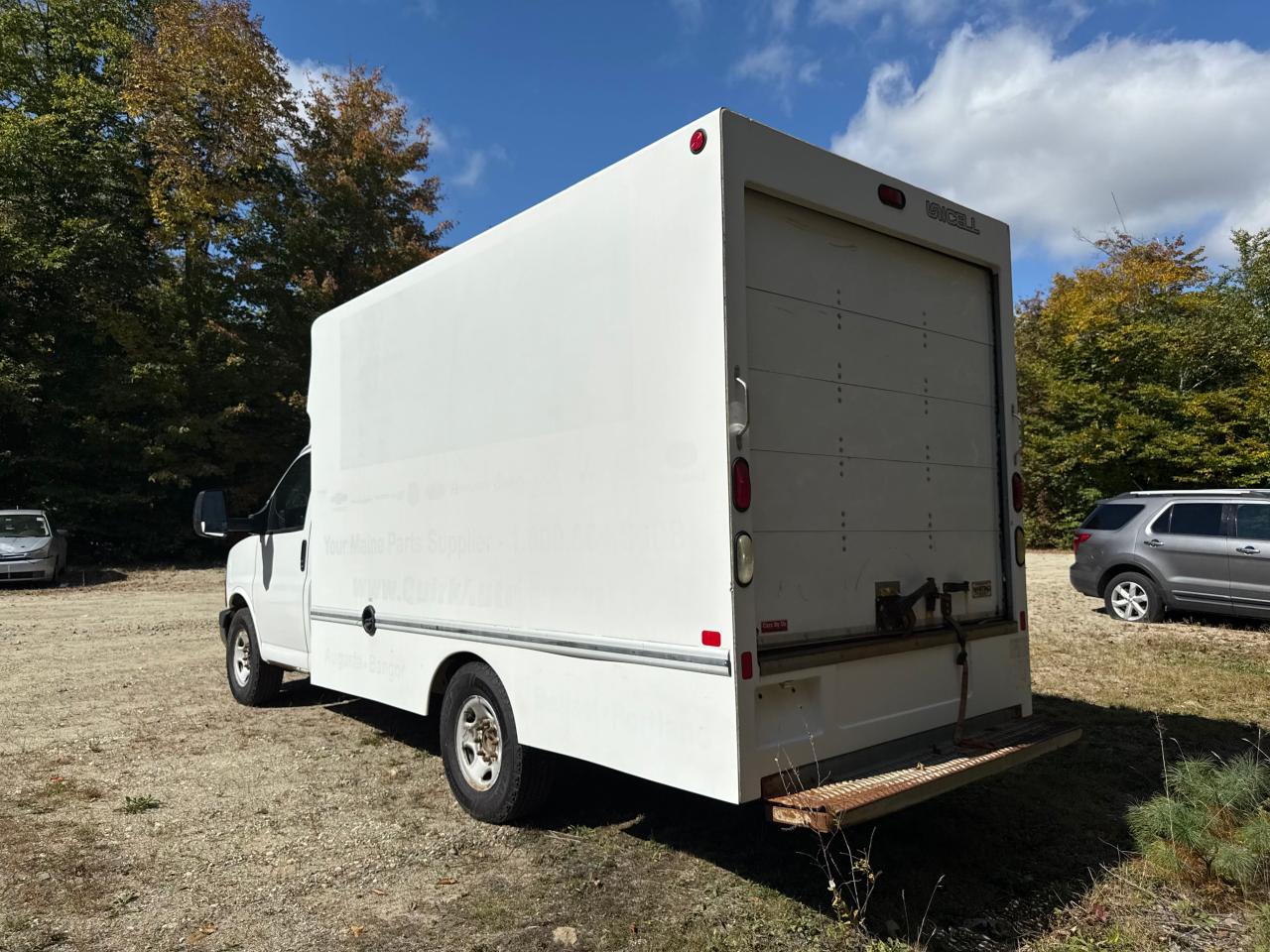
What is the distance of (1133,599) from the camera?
11.1 m

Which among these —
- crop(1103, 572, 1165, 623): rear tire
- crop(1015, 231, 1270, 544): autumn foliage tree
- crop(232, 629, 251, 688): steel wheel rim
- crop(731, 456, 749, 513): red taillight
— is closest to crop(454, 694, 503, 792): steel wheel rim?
crop(731, 456, 749, 513): red taillight

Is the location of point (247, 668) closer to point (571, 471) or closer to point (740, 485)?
point (571, 471)

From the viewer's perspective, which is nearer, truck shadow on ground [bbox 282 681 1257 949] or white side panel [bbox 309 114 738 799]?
white side panel [bbox 309 114 738 799]

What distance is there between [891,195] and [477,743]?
3.48 meters

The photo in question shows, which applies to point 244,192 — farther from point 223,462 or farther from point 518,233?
point 518,233

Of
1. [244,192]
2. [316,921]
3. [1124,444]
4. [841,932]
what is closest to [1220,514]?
[841,932]

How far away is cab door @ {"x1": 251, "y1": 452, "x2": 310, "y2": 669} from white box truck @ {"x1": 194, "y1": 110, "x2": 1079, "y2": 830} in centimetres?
130

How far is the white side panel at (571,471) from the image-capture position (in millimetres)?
3514

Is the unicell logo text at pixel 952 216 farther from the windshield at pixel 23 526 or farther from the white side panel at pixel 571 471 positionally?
the windshield at pixel 23 526

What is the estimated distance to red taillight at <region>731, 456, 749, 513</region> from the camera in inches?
134

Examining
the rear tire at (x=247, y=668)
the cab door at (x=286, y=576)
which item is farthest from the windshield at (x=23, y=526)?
the cab door at (x=286, y=576)

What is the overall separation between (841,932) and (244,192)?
25430mm

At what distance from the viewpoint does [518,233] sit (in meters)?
4.58

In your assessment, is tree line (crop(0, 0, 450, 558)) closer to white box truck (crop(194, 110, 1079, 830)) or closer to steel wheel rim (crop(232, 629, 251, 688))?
steel wheel rim (crop(232, 629, 251, 688))
